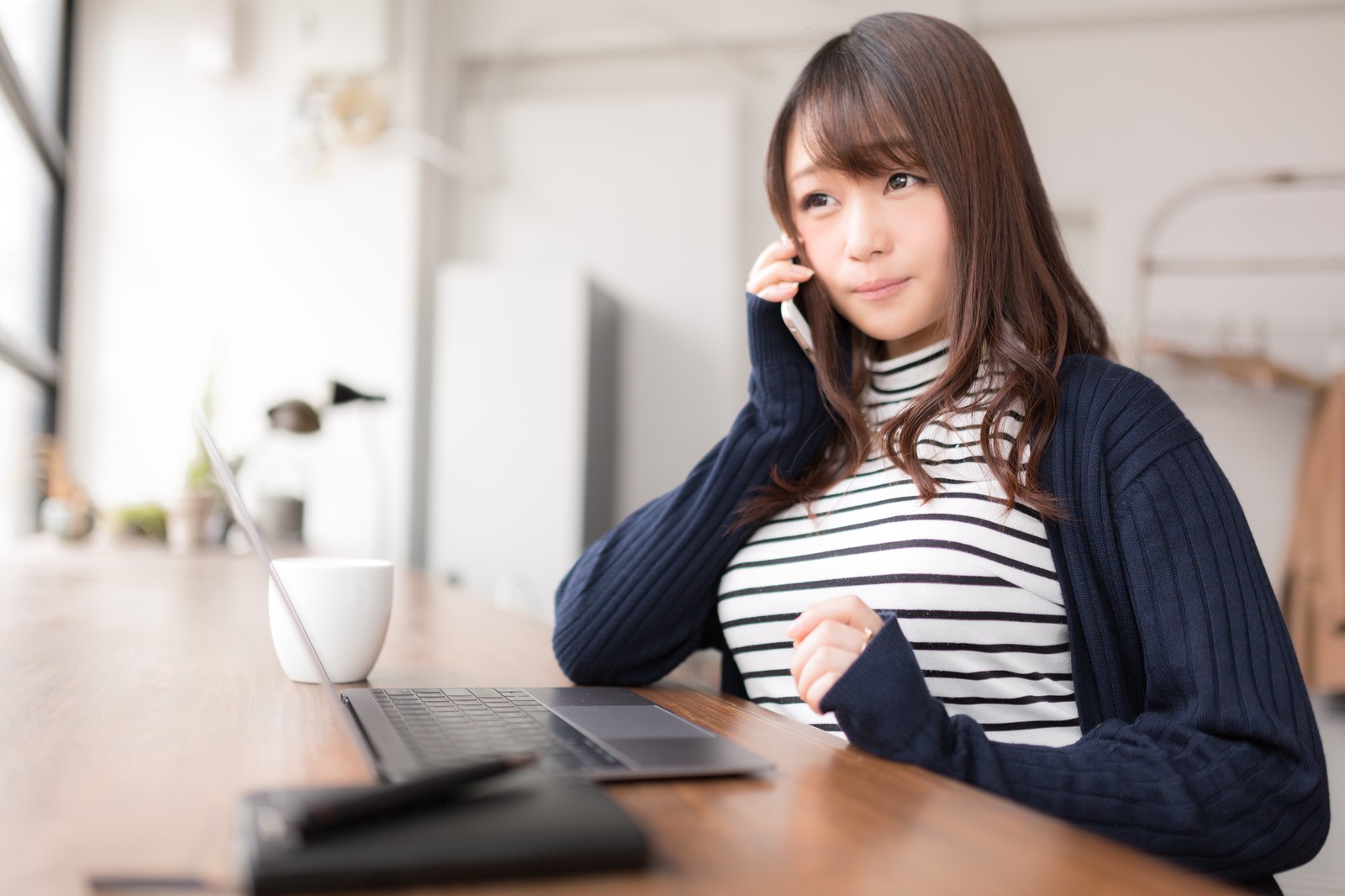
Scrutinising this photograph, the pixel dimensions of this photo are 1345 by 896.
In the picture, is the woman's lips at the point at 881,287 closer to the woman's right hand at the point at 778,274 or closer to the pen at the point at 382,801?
the woman's right hand at the point at 778,274

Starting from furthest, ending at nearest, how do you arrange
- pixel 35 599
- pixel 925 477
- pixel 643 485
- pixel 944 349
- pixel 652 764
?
1. pixel 643 485
2. pixel 35 599
3. pixel 944 349
4. pixel 925 477
5. pixel 652 764

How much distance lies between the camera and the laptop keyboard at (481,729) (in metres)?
0.56

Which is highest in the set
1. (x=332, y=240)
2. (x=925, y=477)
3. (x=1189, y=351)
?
→ (x=332, y=240)

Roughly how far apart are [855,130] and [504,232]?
9.04 feet

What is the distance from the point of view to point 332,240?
3.53 metres

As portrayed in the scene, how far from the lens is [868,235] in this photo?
1.02m

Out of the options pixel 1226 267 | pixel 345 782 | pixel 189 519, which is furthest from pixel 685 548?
pixel 1226 267

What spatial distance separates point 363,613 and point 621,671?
0.82ft

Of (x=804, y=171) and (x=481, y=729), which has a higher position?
(x=804, y=171)

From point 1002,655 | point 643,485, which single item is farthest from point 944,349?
point 643,485

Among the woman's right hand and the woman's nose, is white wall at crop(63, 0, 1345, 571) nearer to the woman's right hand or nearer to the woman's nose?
the woman's right hand

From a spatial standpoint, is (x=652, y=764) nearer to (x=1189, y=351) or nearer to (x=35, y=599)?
(x=35, y=599)

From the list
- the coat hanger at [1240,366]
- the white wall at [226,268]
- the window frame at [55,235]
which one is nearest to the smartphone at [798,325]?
the coat hanger at [1240,366]

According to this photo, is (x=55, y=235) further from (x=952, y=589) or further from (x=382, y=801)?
(x=382, y=801)
